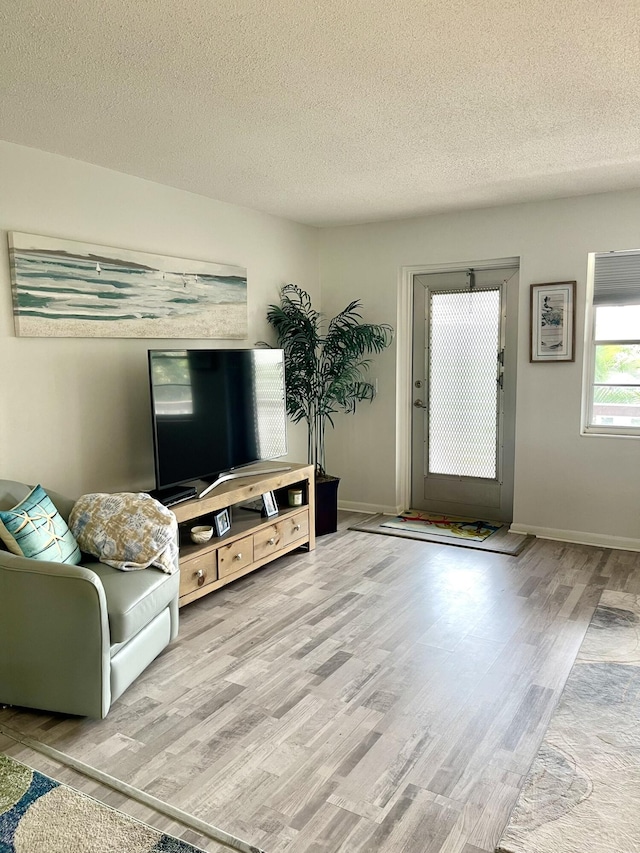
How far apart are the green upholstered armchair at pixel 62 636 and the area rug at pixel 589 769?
1.51 metres

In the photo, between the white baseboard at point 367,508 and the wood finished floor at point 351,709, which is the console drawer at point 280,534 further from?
the white baseboard at point 367,508

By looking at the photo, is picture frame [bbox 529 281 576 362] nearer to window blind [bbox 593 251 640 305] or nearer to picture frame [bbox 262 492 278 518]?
window blind [bbox 593 251 640 305]

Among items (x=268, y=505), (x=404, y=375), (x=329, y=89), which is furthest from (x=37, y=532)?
(x=404, y=375)

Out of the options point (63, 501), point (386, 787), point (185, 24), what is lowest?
point (386, 787)

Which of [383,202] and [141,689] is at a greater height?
[383,202]

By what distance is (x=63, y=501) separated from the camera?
3123 mm

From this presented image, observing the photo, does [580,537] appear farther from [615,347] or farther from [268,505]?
[268,505]

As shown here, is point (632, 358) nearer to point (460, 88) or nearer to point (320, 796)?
point (460, 88)

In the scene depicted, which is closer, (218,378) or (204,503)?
(204,503)

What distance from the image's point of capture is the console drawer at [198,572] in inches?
134

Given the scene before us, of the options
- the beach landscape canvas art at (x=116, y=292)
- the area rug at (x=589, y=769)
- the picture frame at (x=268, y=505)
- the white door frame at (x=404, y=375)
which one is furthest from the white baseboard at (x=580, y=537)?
the beach landscape canvas art at (x=116, y=292)

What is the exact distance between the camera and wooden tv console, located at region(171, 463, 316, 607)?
348 cm

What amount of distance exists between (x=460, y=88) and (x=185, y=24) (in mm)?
1134

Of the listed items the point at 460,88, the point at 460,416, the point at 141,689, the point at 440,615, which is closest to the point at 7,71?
the point at 460,88
